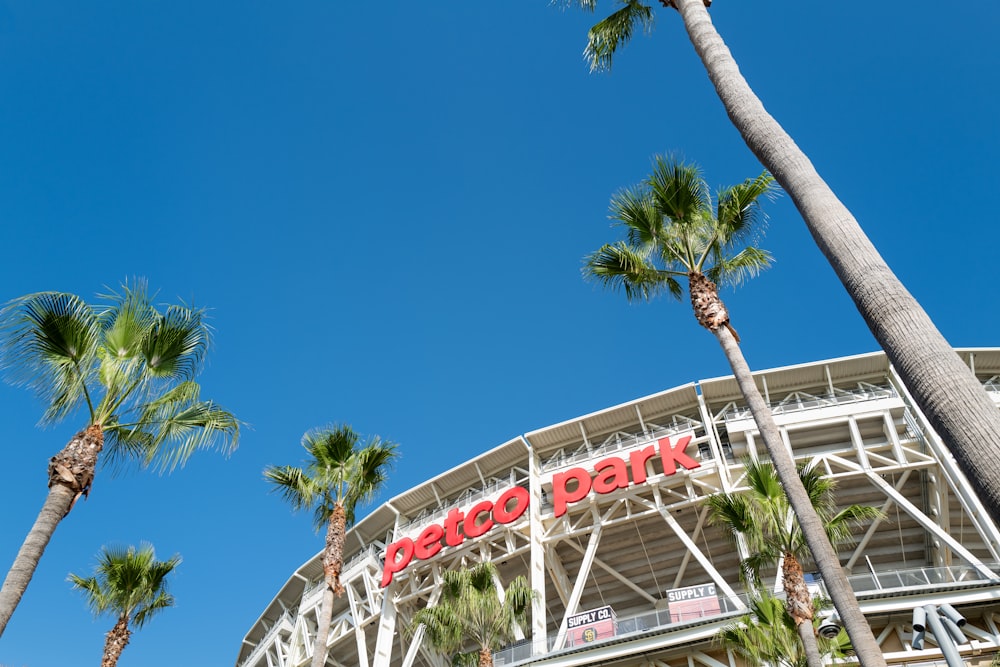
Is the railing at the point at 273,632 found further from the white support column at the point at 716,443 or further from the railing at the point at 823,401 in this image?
the railing at the point at 823,401

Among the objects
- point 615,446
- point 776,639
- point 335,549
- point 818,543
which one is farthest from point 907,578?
point 335,549

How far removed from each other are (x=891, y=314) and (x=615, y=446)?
2730 cm

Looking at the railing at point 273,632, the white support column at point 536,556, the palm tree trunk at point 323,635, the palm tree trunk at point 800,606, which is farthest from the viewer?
the railing at point 273,632

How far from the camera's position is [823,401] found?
2981 centimetres

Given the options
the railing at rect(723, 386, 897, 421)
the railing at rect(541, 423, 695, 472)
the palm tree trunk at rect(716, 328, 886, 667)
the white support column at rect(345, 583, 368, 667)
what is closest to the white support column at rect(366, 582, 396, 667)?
the white support column at rect(345, 583, 368, 667)

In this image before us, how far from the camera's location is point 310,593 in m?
38.5

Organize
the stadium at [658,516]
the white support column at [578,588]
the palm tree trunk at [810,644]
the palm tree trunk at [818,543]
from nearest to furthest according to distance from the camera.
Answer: the palm tree trunk at [818,543] < the palm tree trunk at [810,644] < the stadium at [658,516] < the white support column at [578,588]

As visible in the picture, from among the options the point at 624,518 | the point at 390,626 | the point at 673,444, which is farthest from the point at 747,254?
the point at 390,626

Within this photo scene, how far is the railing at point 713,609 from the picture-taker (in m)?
22.2

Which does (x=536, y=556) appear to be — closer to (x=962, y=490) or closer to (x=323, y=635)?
(x=323, y=635)

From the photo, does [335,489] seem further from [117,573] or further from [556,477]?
[556,477]

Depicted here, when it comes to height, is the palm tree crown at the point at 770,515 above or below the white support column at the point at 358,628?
below

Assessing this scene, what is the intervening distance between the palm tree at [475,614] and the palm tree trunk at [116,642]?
8988 millimetres

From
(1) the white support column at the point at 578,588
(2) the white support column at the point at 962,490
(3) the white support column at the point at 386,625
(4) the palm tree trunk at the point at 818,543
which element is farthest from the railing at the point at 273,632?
(4) the palm tree trunk at the point at 818,543
